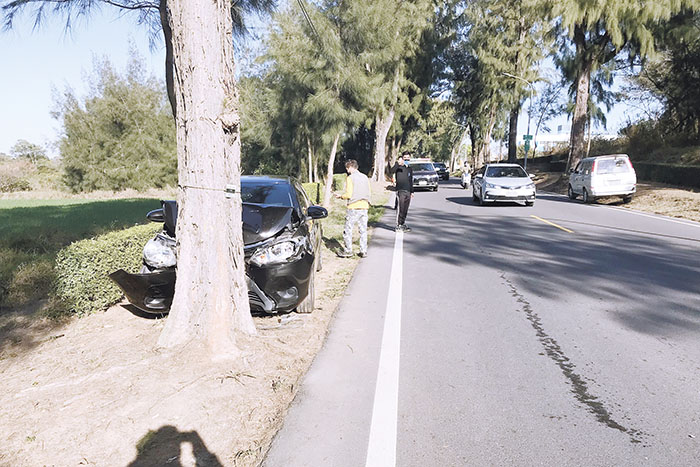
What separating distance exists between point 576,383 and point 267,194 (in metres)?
4.19

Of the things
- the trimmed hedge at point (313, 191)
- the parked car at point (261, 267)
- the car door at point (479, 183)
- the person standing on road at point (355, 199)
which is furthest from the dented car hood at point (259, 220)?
the car door at point (479, 183)

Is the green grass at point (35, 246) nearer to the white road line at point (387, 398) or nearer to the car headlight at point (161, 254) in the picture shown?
the car headlight at point (161, 254)

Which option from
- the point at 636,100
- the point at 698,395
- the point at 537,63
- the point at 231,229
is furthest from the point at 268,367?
the point at 636,100

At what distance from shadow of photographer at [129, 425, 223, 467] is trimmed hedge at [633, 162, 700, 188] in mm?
24732

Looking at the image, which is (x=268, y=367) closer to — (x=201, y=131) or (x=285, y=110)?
(x=201, y=131)

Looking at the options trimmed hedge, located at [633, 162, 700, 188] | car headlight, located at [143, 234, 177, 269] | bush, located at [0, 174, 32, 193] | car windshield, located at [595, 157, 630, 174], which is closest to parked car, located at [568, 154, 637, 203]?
car windshield, located at [595, 157, 630, 174]

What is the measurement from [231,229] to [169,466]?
2148 mm

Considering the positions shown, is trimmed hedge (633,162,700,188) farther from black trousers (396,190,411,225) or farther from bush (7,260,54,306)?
bush (7,260,54,306)

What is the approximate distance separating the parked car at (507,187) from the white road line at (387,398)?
44.4ft

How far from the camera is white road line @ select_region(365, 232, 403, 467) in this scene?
290 cm

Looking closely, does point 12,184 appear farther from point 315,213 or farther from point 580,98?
point 580,98

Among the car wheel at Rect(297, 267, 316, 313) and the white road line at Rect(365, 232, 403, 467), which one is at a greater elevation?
the car wheel at Rect(297, 267, 316, 313)

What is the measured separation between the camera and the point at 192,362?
13.4 feet

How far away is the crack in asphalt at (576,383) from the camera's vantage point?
3.18 m
